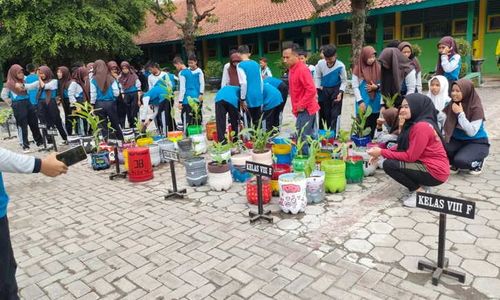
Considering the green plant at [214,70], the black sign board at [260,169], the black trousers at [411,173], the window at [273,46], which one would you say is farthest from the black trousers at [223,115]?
the window at [273,46]

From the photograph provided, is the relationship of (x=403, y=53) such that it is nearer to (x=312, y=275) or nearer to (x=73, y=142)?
(x=312, y=275)

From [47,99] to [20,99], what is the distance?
486mm

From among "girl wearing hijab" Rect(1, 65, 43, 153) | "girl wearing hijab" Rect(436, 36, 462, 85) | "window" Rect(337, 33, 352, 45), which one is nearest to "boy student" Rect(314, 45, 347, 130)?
"girl wearing hijab" Rect(436, 36, 462, 85)

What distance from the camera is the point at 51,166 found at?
8.25ft

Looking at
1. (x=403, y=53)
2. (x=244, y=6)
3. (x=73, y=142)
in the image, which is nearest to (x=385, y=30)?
(x=244, y=6)

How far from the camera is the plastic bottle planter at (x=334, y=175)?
4.60m

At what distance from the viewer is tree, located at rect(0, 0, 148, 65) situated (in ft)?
56.5

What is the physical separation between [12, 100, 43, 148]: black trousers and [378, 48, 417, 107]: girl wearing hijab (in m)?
6.88

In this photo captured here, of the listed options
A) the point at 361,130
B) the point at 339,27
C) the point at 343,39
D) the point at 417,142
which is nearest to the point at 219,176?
the point at 361,130

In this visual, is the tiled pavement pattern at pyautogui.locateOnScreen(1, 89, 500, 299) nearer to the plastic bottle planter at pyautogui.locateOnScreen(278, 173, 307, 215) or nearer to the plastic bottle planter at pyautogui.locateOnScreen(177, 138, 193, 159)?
the plastic bottle planter at pyautogui.locateOnScreen(278, 173, 307, 215)

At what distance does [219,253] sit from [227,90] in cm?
322

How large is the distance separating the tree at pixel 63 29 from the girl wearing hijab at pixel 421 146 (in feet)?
55.6

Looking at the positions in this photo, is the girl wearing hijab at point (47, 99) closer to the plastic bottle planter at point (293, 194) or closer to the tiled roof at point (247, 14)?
the plastic bottle planter at point (293, 194)

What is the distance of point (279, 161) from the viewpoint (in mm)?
5414
